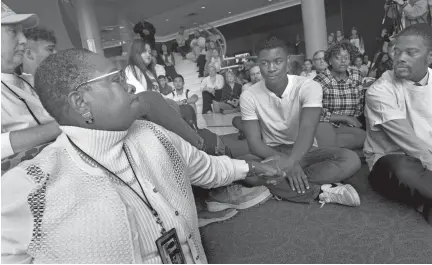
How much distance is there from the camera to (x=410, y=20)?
Result: 5.16 metres

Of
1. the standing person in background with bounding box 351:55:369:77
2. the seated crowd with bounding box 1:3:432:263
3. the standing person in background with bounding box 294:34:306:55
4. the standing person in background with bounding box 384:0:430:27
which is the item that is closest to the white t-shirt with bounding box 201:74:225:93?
the standing person in background with bounding box 351:55:369:77

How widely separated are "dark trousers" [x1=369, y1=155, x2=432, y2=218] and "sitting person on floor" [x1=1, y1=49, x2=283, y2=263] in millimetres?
1363

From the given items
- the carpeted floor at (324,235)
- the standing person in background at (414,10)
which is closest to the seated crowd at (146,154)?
the carpeted floor at (324,235)

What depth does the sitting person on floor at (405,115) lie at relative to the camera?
76.7 inches

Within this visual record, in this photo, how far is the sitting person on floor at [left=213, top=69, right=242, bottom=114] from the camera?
7270mm

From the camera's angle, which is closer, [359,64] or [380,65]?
[359,64]

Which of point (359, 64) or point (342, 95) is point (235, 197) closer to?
point (342, 95)

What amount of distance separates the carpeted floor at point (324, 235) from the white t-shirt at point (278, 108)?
1.85ft

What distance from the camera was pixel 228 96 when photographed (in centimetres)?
745

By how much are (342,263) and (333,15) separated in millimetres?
13064

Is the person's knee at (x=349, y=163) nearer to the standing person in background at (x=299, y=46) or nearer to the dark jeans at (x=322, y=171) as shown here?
the dark jeans at (x=322, y=171)

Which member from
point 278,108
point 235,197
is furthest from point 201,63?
point 235,197

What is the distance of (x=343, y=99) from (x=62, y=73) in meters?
2.83

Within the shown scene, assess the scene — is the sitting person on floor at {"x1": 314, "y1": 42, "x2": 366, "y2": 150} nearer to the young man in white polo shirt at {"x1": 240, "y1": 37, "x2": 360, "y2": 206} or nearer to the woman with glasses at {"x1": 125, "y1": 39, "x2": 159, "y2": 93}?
the young man in white polo shirt at {"x1": 240, "y1": 37, "x2": 360, "y2": 206}
